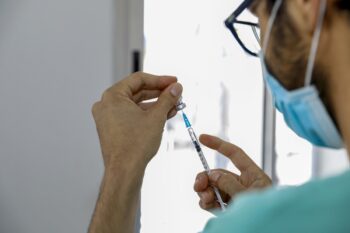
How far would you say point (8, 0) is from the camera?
1.01m

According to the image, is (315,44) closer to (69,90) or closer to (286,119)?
(286,119)

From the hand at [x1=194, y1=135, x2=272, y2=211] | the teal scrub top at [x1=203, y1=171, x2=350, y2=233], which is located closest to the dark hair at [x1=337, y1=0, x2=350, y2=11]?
the teal scrub top at [x1=203, y1=171, x2=350, y2=233]

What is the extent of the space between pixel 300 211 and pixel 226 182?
50 centimetres

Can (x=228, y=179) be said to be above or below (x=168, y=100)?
below

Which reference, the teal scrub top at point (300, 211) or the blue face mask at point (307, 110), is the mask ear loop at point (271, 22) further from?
the teal scrub top at point (300, 211)

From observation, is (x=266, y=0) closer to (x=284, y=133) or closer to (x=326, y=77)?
(x=326, y=77)

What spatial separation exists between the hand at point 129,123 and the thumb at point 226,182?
0.22 metres

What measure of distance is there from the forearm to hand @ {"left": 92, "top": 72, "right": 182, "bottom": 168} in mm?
19

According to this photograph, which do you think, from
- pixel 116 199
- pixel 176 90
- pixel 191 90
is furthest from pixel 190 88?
pixel 116 199

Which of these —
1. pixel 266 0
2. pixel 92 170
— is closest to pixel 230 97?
pixel 92 170

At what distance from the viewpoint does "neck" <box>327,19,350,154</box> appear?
21.3 inches

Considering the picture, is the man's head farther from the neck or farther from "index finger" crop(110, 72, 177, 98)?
"index finger" crop(110, 72, 177, 98)

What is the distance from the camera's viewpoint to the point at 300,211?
18.7 inches

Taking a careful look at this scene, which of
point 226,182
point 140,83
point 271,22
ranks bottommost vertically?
point 226,182
